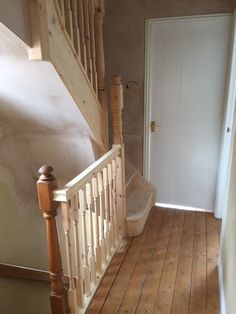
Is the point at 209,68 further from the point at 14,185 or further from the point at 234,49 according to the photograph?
the point at 14,185

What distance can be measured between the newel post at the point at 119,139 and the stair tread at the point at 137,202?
0.14 metres

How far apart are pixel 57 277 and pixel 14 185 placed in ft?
4.75

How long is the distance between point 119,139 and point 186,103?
997 millimetres

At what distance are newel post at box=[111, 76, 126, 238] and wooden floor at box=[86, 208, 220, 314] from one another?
26cm

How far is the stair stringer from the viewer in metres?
1.34

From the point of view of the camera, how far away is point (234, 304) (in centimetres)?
143

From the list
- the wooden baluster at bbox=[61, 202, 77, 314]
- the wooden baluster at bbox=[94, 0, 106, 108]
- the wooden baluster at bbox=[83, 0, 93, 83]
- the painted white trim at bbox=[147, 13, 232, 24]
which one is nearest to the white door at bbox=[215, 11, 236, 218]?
the painted white trim at bbox=[147, 13, 232, 24]

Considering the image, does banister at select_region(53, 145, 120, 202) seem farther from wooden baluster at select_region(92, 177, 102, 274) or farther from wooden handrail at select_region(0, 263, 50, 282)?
wooden handrail at select_region(0, 263, 50, 282)

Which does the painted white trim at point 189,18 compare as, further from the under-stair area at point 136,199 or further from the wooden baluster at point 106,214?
the wooden baluster at point 106,214

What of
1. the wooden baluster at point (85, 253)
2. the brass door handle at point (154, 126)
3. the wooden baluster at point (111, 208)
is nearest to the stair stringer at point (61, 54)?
the wooden baluster at point (111, 208)

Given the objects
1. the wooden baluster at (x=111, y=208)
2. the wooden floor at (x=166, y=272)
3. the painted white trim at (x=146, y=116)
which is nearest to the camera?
the wooden floor at (x=166, y=272)

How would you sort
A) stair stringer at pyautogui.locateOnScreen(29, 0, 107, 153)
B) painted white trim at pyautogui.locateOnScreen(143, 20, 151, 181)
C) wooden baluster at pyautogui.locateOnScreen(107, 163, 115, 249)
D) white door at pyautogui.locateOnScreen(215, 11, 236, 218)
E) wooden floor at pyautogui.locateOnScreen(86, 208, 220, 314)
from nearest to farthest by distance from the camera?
stair stringer at pyautogui.locateOnScreen(29, 0, 107, 153) < wooden floor at pyautogui.locateOnScreen(86, 208, 220, 314) < wooden baluster at pyautogui.locateOnScreen(107, 163, 115, 249) < white door at pyautogui.locateOnScreen(215, 11, 236, 218) < painted white trim at pyautogui.locateOnScreen(143, 20, 151, 181)

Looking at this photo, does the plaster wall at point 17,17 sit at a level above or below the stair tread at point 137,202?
above

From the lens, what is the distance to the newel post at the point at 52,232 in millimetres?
1420
